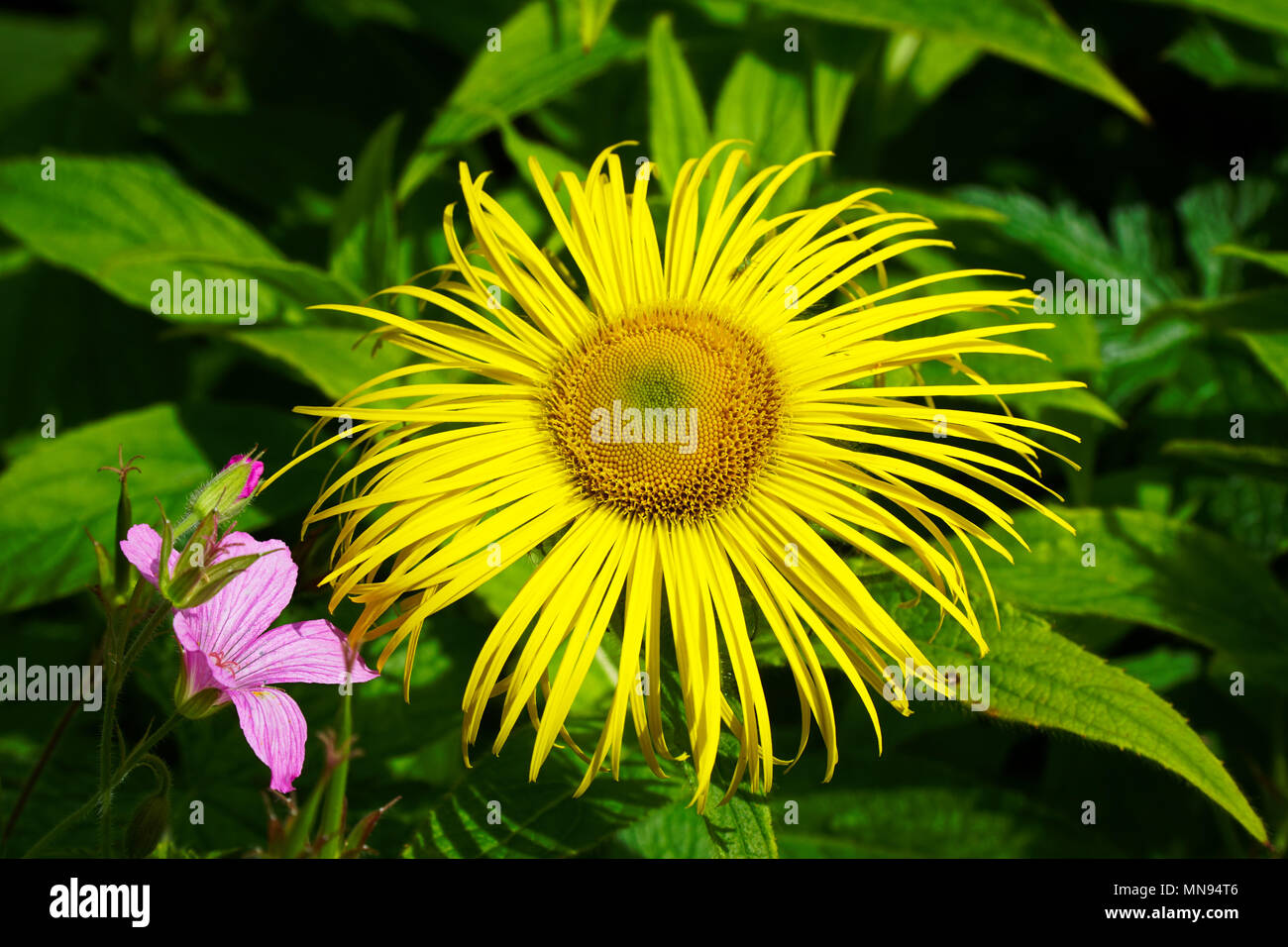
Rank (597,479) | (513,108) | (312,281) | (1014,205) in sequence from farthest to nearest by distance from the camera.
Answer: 1. (1014,205)
2. (513,108)
3. (312,281)
4. (597,479)

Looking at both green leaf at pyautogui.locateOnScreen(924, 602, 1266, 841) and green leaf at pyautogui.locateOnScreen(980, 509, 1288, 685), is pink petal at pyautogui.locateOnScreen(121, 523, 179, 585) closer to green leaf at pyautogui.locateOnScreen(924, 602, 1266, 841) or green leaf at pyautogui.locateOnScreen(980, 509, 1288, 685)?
green leaf at pyautogui.locateOnScreen(924, 602, 1266, 841)

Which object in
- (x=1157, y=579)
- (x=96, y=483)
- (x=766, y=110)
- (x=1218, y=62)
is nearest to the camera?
(x=1157, y=579)

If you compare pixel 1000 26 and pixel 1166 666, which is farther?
pixel 1166 666

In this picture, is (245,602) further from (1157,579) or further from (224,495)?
(1157,579)

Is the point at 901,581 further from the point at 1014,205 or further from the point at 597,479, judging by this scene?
the point at 1014,205

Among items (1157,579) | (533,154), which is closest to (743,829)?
(1157,579)

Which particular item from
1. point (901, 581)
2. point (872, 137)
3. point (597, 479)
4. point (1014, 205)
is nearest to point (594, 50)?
point (872, 137)

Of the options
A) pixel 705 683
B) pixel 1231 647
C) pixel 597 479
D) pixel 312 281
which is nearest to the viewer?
pixel 705 683
